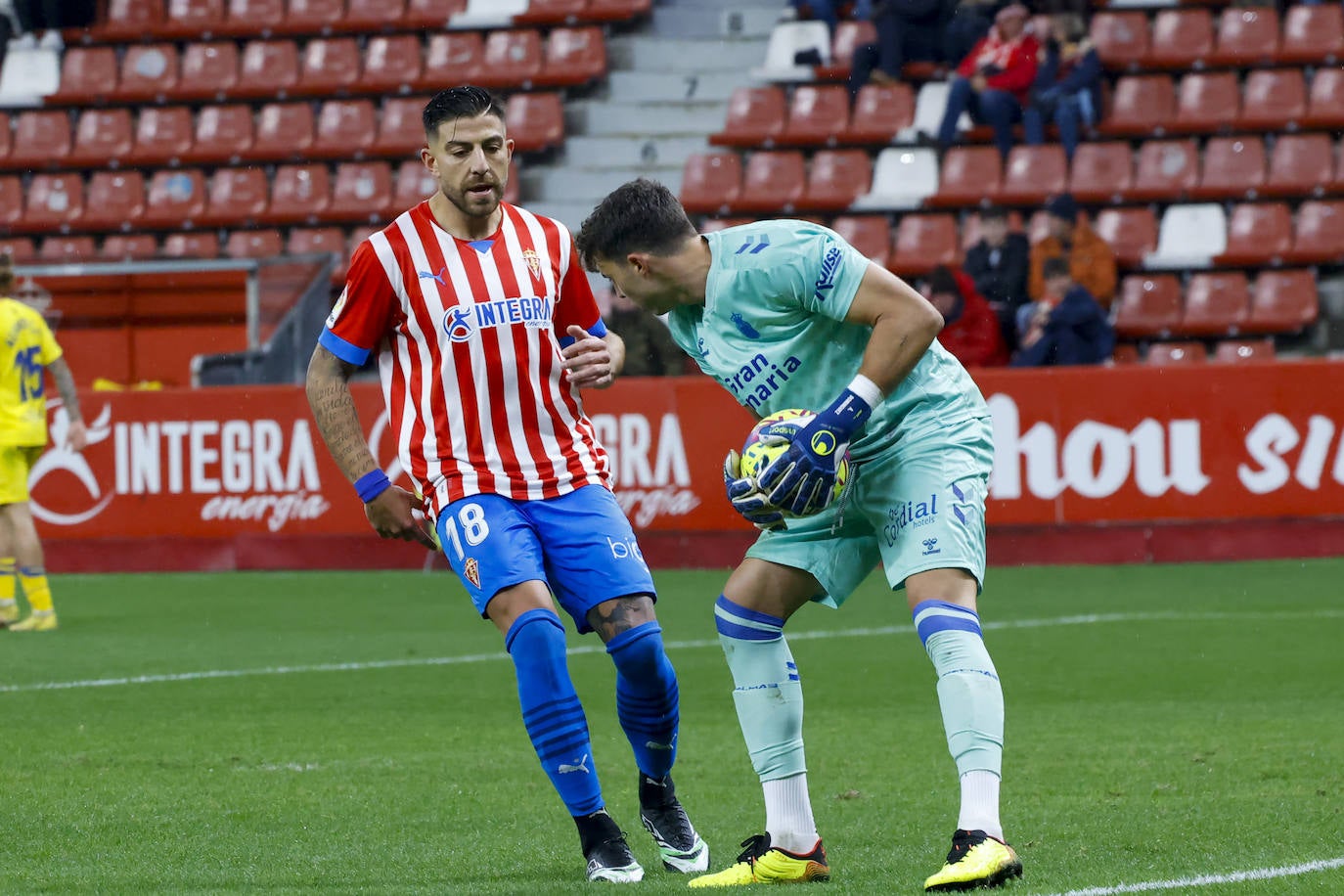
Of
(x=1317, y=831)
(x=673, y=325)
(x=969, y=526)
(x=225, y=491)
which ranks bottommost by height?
(x=225, y=491)

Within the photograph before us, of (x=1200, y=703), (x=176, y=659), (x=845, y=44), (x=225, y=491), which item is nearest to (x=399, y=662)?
(x=176, y=659)

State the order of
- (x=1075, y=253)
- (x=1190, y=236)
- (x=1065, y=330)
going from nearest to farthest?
(x=1065, y=330), (x=1075, y=253), (x=1190, y=236)

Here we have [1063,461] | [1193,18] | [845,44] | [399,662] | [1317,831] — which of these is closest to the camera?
[1317,831]

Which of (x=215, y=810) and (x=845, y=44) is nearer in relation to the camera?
(x=215, y=810)

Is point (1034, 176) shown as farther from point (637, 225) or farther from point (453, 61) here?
point (637, 225)

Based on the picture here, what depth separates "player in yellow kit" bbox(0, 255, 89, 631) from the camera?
12.4 metres

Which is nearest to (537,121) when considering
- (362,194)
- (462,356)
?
(362,194)

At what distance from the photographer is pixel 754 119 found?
2114 centimetres

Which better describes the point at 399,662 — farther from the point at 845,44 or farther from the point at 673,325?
the point at 845,44

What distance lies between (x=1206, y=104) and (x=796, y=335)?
15345mm

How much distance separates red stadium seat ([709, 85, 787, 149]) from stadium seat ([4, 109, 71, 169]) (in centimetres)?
775

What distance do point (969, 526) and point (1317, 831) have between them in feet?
4.68

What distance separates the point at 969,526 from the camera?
16.8 feet

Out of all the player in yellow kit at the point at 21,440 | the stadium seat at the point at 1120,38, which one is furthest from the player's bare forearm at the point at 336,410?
the stadium seat at the point at 1120,38
